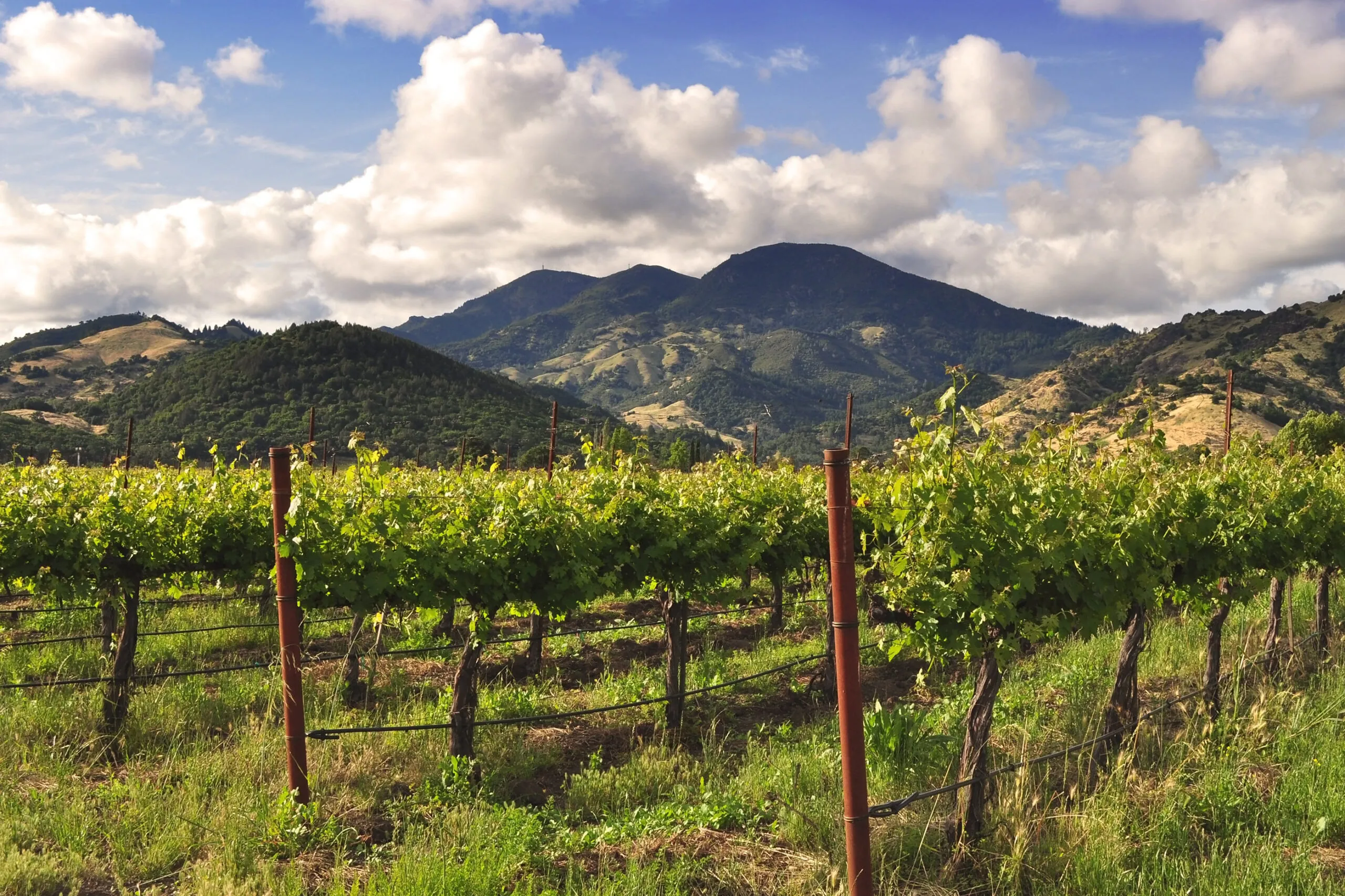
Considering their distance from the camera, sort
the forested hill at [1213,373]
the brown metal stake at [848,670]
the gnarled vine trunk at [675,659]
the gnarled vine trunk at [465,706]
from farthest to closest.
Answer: the forested hill at [1213,373] < the gnarled vine trunk at [675,659] < the gnarled vine trunk at [465,706] < the brown metal stake at [848,670]

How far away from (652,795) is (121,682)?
5.09 meters

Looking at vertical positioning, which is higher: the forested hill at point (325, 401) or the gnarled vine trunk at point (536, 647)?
the forested hill at point (325, 401)

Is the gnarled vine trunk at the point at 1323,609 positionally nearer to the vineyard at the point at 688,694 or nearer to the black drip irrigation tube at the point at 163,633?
the vineyard at the point at 688,694

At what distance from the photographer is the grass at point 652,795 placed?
173 inches

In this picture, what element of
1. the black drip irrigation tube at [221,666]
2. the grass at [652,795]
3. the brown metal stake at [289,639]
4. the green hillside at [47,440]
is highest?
the green hillside at [47,440]

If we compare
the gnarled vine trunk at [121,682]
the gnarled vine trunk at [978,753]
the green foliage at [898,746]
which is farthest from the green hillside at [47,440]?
the gnarled vine trunk at [978,753]

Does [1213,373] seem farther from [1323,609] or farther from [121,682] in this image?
[121,682]

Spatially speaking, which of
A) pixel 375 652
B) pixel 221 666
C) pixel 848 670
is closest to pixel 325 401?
pixel 221 666

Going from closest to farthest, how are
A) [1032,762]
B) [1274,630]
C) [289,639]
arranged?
[1032,762] < [289,639] < [1274,630]

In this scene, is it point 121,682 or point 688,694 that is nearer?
point 688,694

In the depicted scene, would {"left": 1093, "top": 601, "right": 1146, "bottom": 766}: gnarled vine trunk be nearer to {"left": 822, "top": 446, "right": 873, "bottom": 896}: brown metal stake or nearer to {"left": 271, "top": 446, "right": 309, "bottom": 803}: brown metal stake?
{"left": 822, "top": 446, "right": 873, "bottom": 896}: brown metal stake

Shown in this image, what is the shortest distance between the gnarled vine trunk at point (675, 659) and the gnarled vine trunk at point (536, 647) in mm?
1986

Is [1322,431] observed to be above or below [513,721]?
above

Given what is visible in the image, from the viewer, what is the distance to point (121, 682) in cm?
738
